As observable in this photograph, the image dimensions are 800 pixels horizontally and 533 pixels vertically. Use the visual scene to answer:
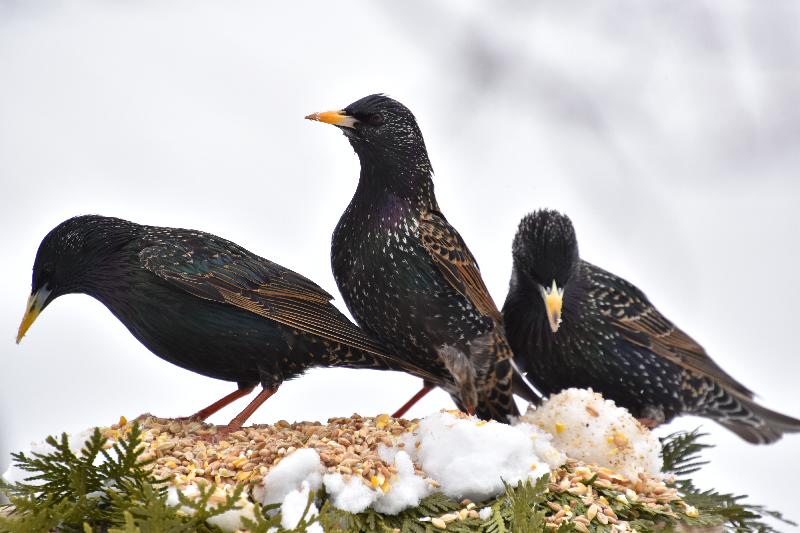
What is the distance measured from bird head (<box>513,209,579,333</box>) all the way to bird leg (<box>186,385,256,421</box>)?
0.88 meters

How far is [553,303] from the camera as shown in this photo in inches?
110

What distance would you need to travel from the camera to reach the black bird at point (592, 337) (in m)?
2.90

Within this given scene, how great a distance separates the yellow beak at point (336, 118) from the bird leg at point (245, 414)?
74 cm

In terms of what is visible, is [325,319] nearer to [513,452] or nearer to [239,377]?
[239,377]

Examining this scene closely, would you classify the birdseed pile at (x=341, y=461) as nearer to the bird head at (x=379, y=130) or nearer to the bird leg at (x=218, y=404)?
the bird leg at (x=218, y=404)

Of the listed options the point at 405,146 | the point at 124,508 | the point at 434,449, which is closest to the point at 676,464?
the point at 434,449

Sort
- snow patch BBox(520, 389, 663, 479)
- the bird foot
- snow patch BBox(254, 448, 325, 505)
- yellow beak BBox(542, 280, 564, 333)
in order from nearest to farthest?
snow patch BBox(254, 448, 325, 505)
snow patch BBox(520, 389, 663, 479)
yellow beak BBox(542, 280, 564, 333)
the bird foot

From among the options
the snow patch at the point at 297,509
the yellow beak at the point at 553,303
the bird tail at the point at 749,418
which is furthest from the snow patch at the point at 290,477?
Result: the bird tail at the point at 749,418

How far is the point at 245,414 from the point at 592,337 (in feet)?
3.66

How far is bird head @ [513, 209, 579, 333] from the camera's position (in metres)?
2.87

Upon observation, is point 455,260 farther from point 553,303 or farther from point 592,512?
point 592,512

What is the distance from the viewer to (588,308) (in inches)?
121

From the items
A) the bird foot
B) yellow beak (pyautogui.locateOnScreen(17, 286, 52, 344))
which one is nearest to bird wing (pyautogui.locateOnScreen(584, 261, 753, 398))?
the bird foot

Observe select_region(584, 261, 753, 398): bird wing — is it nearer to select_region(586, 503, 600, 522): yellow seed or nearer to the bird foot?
the bird foot
